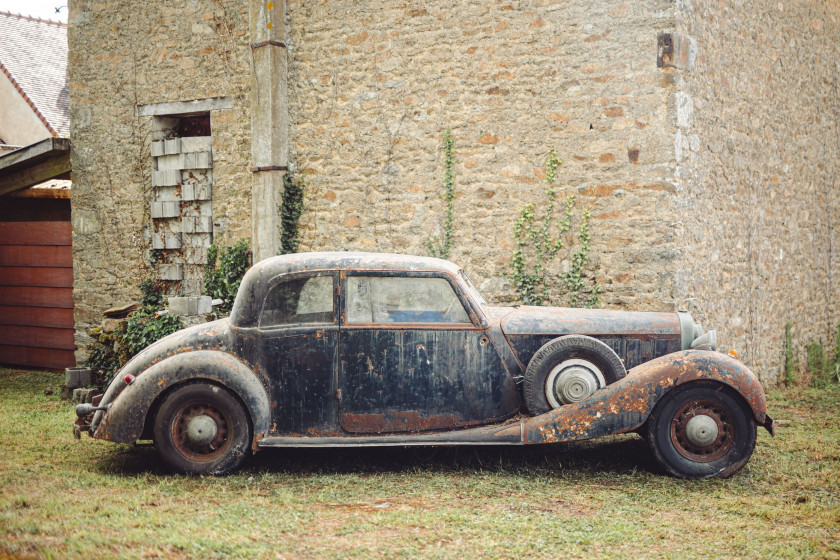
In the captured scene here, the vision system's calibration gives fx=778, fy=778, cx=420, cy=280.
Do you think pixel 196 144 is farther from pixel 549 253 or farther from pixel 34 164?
pixel 549 253

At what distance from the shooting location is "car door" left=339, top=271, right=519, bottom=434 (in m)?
5.22

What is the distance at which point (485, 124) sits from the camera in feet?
26.0

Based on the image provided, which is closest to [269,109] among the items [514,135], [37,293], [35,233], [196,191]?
[196,191]

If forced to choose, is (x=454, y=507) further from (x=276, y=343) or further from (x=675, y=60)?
(x=675, y=60)

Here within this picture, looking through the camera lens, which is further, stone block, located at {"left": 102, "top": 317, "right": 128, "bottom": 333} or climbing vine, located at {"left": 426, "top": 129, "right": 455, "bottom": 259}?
stone block, located at {"left": 102, "top": 317, "right": 128, "bottom": 333}

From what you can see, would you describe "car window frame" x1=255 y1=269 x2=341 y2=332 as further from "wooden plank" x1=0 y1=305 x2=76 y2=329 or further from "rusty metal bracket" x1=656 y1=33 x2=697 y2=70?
"wooden plank" x1=0 y1=305 x2=76 y2=329

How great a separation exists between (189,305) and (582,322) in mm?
3978

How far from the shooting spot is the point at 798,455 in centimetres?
597

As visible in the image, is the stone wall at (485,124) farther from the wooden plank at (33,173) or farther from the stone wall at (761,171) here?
the wooden plank at (33,173)

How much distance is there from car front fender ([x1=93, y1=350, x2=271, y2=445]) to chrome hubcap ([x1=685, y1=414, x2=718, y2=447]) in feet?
9.16

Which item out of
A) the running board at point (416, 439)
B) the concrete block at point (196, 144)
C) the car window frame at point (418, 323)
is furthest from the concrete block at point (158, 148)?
the running board at point (416, 439)

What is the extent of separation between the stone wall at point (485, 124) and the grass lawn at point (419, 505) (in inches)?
90.6

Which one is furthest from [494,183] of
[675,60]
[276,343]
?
[276,343]

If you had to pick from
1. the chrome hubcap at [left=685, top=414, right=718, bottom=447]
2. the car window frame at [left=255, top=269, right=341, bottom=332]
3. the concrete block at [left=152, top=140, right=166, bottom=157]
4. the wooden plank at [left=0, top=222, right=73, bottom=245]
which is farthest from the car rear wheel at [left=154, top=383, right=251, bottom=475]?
the wooden plank at [left=0, top=222, right=73, bottom=245]
